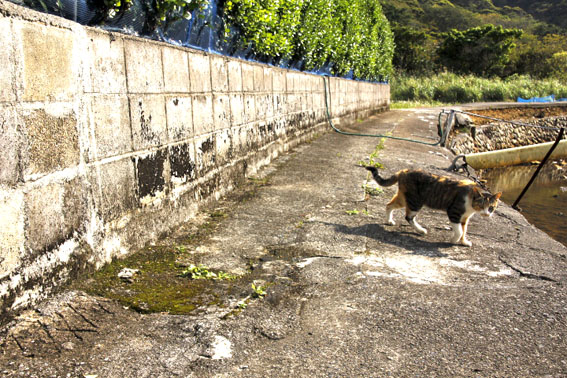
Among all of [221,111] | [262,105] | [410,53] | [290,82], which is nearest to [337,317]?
[221,111]

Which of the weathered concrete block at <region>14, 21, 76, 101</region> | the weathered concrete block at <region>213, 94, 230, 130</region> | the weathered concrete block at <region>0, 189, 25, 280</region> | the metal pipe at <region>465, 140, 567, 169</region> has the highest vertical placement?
the weathered concrete block at <region>14, 21, 76, 101</region>

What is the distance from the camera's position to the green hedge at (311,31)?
6734 mm

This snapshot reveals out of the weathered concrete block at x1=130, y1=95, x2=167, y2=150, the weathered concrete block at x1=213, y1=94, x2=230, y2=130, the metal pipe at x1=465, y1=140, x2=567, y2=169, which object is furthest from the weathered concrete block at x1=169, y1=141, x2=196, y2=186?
the metal pipe at x1=465, y1=140, x2=567, y2=169

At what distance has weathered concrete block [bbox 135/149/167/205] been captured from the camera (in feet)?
12.3

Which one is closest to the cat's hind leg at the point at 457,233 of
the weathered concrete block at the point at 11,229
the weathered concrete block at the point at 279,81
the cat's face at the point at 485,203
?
the cat's face at the point at 485,203

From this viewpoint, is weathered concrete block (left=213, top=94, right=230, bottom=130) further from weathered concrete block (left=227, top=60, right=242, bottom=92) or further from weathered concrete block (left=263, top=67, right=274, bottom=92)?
weathered concrete block (left=263, top=67, right=274, bottom=92)

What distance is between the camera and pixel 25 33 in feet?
8.23

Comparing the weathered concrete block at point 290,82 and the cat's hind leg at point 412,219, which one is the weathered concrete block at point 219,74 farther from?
the weathered concrete block at point 290,82

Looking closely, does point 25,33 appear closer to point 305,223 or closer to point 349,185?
point 305,223

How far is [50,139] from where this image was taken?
2729mm

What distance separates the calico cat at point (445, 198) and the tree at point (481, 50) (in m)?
50.7

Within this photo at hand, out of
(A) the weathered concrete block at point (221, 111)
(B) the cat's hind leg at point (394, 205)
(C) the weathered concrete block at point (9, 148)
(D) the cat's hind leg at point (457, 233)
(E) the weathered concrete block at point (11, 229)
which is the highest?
(A) the weathered concrete block at point (221, 111)

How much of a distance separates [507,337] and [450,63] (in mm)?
57229

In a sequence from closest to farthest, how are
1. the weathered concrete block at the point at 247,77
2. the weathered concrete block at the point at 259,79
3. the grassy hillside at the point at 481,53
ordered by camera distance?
the weathered concrete block at the point at 247,77 → the weathered concrete block at the point at 259,79 → the grassy hillside at the point at 481,53
